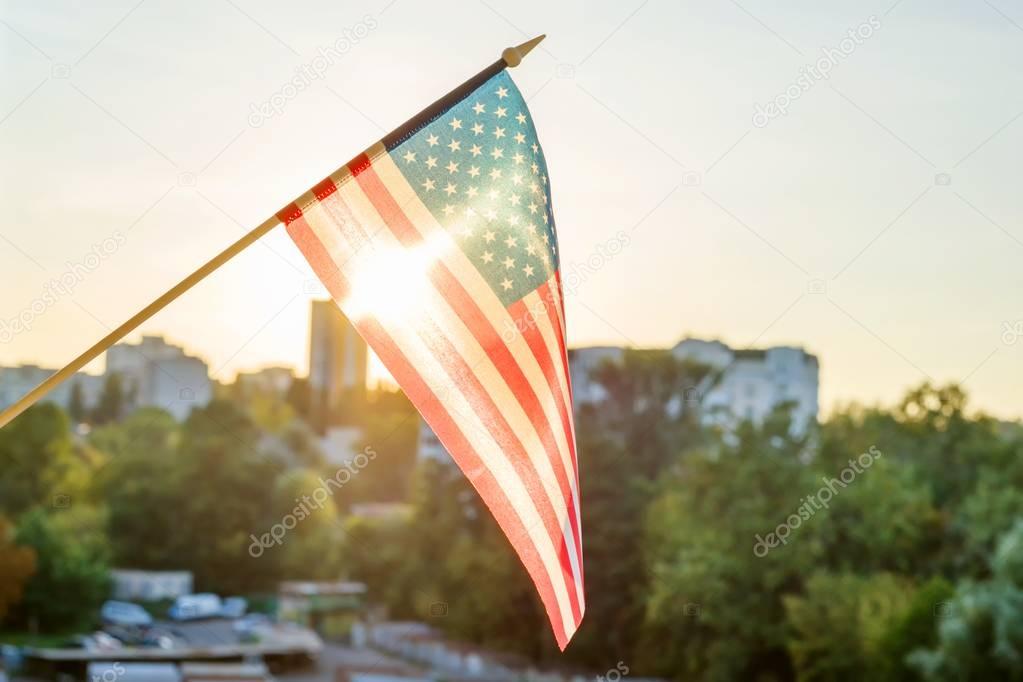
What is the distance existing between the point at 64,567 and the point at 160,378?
5.77 metres

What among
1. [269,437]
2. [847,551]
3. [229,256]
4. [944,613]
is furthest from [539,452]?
[269,437]

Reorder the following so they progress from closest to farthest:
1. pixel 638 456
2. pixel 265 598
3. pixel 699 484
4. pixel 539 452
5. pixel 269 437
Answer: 1. pixel 539 452
2. pixel 699 484
3. pixel 638 456
4. pixel 265 598
5. pixel 269 437

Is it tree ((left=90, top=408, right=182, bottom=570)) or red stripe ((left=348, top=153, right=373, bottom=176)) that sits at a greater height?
red stripe ((left=348, top=153, right=373, bottom=176))

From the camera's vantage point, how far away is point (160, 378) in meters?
37.9

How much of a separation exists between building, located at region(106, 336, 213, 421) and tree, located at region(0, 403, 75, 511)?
117 inches

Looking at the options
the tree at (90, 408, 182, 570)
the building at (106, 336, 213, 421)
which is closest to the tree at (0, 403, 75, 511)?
the tree at (90, 408, 182, 570)

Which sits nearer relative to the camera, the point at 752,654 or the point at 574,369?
the point at 752,654

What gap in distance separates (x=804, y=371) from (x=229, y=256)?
3044cm

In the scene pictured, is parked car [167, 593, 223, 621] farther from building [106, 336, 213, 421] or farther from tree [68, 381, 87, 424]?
tree [68, 381, 87, 424]

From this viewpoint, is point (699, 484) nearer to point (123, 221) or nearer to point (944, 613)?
point (944, 613)

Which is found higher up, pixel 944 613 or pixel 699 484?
pixel 699 484

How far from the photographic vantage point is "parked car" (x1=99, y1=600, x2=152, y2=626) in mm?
35219

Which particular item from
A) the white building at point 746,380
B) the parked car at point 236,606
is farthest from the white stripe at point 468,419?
the parked car at point 236,606

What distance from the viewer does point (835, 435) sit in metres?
30.2
